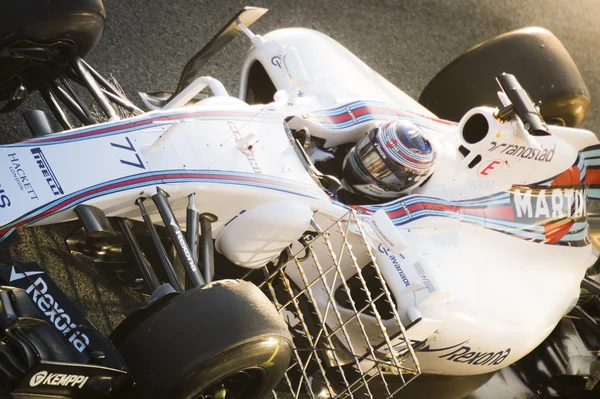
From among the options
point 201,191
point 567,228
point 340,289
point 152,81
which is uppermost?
point 152,81

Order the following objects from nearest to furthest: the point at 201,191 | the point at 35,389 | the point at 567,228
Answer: the point at 35,389 < the point at 201,191 < the point at 567,228

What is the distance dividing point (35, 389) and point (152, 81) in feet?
7.33

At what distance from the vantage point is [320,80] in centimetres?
342

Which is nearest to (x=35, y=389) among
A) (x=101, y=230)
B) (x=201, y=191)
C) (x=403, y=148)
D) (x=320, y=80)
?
(x=101, y=230)

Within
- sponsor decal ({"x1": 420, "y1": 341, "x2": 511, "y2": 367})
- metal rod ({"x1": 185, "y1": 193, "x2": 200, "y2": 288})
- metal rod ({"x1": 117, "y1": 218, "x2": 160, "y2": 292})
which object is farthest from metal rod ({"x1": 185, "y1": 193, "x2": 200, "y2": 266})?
sponsor decal ({"x1": 420, "y1": 341, "x2": 511, "y2": 367})

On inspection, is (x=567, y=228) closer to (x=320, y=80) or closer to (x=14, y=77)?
(x=320, y=80)

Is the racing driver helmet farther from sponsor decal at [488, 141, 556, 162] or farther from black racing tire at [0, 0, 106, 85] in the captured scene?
black racing tire at [0, 0, 106, 85]

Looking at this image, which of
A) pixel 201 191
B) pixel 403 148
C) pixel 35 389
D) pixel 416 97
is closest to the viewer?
pixel 35 389

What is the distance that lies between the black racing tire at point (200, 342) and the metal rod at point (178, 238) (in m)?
0.15

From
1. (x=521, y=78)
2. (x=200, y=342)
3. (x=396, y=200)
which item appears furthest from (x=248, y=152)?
(x=521, y=78)

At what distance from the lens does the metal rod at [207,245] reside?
2.48m

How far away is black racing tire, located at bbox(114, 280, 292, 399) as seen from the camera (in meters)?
2.01

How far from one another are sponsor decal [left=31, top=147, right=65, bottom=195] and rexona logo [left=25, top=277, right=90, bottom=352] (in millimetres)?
326

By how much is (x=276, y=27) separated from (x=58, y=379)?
294 centimetres
